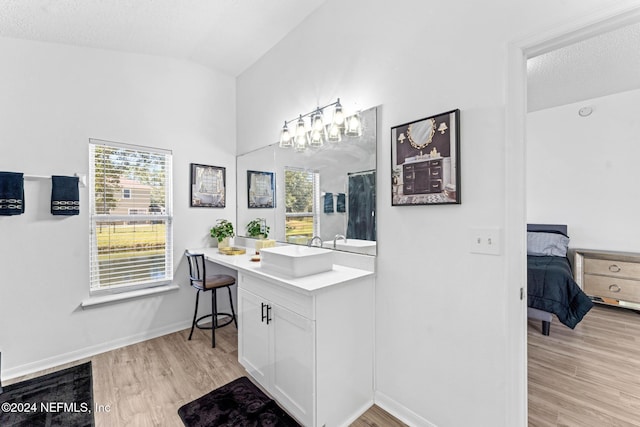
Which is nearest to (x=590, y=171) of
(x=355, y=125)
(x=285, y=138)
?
(x=355, y=125)

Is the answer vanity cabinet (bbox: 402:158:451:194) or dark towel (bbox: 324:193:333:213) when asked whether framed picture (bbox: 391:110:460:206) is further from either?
dark towel (bbox: 324:193:333:213)

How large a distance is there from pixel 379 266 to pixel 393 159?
2.44ft

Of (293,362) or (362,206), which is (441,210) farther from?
(293,362)

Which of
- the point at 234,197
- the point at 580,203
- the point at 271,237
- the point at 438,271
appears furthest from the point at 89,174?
the point at 580,203

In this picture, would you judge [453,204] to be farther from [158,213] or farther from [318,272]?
[158,213]

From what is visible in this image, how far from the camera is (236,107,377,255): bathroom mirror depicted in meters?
2.04

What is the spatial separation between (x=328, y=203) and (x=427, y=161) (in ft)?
3.02

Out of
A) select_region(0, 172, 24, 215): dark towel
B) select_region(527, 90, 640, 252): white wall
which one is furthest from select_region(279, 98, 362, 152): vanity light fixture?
select_region(527, 90, 640, 252): white wall

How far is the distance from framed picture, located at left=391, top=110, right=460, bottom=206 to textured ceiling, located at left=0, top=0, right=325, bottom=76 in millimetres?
1534

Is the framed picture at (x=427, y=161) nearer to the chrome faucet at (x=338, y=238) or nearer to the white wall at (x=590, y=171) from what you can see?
the chrome faucet at (x=338, y=238)

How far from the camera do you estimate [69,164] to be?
8.29 feet

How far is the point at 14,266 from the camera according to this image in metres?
2.31

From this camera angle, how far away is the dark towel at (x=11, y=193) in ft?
7.12

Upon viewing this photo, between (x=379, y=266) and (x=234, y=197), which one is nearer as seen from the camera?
(x=379, y=266)
